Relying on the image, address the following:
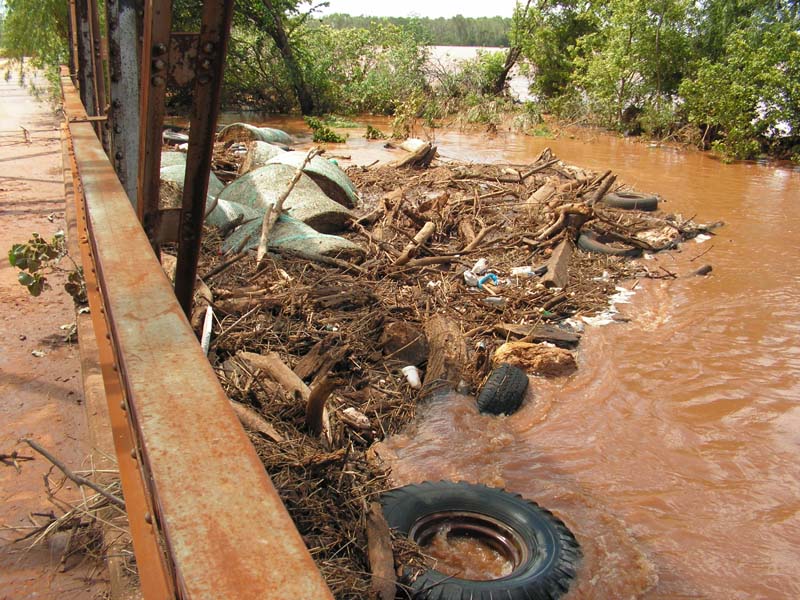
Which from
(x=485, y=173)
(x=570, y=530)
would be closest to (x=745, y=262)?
(x=485, y=173)

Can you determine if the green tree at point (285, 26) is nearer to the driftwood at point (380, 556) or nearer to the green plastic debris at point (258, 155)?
the green plastic debris at point (258, 155)

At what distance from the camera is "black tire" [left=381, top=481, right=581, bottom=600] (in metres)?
3.12

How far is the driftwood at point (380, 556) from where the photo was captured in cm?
287

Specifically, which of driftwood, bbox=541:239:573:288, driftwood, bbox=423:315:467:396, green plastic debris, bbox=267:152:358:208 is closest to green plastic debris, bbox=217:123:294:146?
green plastic debris, bbox=267:152:358:208

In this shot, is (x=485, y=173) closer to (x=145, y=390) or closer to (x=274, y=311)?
(x=274, y=311)

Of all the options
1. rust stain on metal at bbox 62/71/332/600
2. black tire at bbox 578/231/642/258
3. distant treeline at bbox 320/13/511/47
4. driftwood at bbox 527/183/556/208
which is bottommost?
black tire at bbox 578/231/642/258

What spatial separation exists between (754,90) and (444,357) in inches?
582

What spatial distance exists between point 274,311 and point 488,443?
213 centimetres

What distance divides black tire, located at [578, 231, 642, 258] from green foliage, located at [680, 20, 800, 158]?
9736mm

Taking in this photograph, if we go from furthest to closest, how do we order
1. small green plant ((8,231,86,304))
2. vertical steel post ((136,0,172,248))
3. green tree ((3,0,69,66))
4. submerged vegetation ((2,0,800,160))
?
submerged vegetation ((2,0,800,160)) → green tree ((3,0,69,66)) → small green plant ((8,231,86,304)) → vertical steel post ((136,0,172,248))

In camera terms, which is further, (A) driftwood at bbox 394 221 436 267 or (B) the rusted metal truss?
(A) driftwood at bbox 394 221 436 267

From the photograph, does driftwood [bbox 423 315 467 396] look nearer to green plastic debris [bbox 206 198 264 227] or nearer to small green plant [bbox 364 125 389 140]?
green plastic debris [bbox 206 198 264 227]

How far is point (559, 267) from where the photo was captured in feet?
25.4

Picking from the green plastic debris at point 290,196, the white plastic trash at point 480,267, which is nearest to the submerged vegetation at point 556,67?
the green plastic debris at point 290,196
